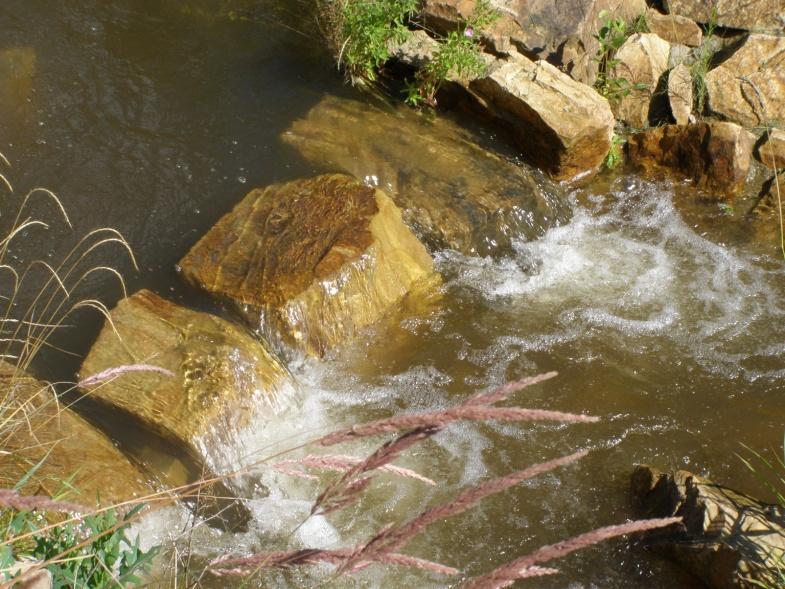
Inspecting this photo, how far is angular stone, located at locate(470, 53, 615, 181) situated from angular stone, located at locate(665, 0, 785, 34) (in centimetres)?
154

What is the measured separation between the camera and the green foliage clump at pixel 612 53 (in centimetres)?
636

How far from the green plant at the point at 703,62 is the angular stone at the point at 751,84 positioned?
6cm

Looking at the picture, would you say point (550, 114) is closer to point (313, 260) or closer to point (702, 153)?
point (702, 153)

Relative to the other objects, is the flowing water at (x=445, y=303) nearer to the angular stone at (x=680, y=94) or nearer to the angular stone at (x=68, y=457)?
the angular stone at (x=68, y=457)

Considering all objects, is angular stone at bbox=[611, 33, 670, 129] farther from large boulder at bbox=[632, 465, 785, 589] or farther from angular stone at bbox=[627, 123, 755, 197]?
large boulder at bbox=[632, 465, 785, 589]

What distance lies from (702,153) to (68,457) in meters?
4.60

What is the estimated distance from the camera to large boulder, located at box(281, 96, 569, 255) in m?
5.29

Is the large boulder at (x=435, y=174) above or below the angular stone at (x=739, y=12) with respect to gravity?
below

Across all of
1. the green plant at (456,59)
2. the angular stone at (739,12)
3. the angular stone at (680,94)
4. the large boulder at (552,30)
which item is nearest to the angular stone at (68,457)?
the green plant at (456,59)

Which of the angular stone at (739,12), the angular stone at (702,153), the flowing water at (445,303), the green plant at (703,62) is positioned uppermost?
the angular stone at (739,12)

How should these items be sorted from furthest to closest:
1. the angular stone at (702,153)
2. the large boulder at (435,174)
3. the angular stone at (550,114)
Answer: the angular stone at (702,153) → the angular stone at (550,114) → the large boulder at (435,174)

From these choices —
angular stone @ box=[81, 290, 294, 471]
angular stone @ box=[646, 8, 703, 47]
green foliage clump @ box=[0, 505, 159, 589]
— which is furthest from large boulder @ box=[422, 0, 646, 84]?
green foliage clump @ box=[0, 505, 159, 589]

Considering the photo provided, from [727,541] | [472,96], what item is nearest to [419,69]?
[472,96]

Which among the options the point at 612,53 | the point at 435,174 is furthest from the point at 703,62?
the point at 435,174
